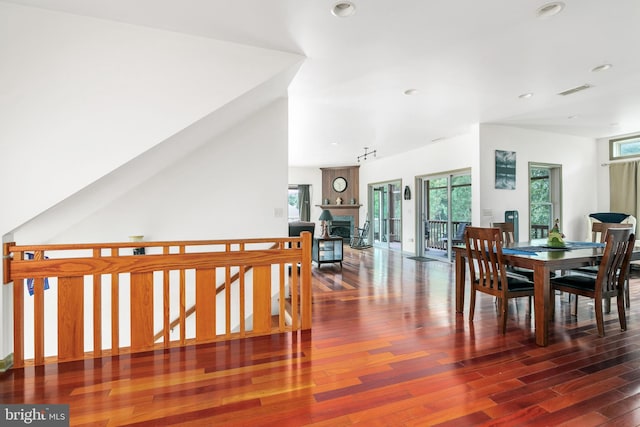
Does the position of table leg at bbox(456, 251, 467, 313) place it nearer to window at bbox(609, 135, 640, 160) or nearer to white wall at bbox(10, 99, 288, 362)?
white wall at bbox(10, 99, 288, 362)

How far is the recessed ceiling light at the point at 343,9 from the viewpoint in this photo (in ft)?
7.36

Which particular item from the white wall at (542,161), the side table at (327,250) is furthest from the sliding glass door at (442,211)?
the side table at (327,250)

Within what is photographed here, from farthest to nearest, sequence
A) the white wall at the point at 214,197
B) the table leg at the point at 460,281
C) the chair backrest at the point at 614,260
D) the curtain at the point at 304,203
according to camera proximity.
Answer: the curtain at the point at 304,203 → the white wall at the point at 214,197 → the table leg at the point at 460,281 → the chair backrest at the point at 614,260

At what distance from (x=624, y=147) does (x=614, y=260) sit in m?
5.06

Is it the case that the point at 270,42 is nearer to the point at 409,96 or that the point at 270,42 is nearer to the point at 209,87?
the point at 209,87

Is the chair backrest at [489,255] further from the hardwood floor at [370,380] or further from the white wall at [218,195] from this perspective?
the white wall at [218,195]

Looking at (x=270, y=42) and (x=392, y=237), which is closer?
(x=270, y=42)

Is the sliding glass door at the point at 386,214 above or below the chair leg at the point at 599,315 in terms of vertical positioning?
above

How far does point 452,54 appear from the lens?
117 inches

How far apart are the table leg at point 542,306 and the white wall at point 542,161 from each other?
9.75ft

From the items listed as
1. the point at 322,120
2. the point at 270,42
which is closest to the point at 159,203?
the point at 270,42

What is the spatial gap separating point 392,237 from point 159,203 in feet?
21.5

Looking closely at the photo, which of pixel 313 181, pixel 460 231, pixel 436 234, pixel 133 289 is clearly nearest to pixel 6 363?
pixel 133 289

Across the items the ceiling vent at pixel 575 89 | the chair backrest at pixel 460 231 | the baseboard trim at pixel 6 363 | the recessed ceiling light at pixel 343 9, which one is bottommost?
the baseboard trim at pixel 6 363
